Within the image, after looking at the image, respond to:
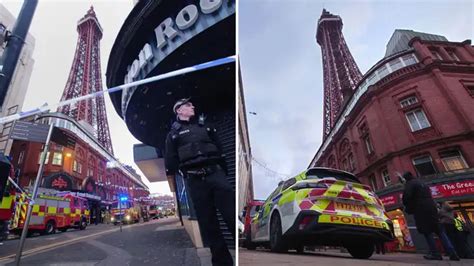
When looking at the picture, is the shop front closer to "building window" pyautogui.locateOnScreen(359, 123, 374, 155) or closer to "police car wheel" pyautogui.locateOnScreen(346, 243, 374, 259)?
"police car wheel" pyautogui.locateOnScreen(346, 243, 374, 259)

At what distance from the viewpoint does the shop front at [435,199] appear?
1.34 metres

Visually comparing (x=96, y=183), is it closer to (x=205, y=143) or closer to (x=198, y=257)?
(x=198, y=257)

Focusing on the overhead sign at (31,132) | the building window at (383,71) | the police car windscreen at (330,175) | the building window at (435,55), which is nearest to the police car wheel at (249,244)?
the police car windscreen at (330,175)

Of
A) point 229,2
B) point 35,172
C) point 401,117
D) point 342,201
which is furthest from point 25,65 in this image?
point 401,117

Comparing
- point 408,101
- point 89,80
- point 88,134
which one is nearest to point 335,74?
point 408,101

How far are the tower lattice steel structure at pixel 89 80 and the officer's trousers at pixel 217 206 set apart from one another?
121 inches

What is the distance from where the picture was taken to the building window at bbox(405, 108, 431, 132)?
1.65 metres

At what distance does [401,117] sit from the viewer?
1.72 m

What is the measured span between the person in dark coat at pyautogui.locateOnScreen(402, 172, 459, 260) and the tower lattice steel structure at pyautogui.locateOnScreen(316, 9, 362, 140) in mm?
804

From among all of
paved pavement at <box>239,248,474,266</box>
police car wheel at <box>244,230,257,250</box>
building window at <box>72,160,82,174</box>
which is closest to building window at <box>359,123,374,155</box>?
paved pavement at <box>239,248,474,266</box>

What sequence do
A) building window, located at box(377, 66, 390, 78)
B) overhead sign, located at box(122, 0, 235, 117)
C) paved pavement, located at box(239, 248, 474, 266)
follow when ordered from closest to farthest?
paved pavement, located at box(239, 248, 474, 266) < building window, located at box(377, 66, 390, 78) < overhead sign, located at box(122, 0, 235, 117)

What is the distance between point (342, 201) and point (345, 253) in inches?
12.7

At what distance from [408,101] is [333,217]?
4.16 ft

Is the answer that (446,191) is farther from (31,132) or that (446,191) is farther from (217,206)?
(31,132)
